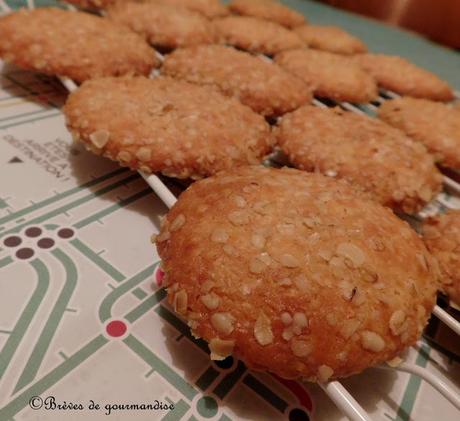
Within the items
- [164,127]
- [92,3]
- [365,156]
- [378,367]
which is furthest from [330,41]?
[378,367]

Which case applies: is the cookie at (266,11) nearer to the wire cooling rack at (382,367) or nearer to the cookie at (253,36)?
the cookie at (253,36)

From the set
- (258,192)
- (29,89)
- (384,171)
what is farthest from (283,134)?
(29,89)

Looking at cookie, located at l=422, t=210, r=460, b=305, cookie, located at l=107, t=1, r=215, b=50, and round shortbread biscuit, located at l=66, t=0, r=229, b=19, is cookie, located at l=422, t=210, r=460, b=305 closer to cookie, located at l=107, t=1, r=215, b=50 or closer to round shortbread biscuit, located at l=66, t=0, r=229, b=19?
cookie, located at l=107, t=1, r=215, b=50

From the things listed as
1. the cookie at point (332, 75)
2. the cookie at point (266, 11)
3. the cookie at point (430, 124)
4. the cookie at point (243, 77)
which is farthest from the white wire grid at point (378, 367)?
the cookie at point (266, 11)

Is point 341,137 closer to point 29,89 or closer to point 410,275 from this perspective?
point 410,275

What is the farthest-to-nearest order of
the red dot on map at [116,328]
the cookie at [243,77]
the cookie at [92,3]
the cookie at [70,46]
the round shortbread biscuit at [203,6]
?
the round shortbread biscuit at [203,6] → the cookie at [92,3] → the cookie at [243,77] → the cookie at [70,46] → the red dot on map at [116,328]

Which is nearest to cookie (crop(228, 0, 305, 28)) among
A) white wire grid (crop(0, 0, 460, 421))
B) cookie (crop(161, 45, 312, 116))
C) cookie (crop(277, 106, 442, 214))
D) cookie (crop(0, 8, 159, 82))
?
cookie (crop(161, 45, 312, 116))
